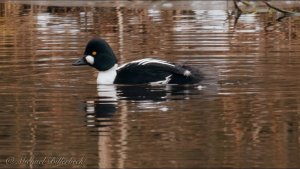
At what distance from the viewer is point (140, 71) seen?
14953 mm

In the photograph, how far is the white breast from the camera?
1509cm

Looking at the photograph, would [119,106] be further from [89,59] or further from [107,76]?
[89,59]

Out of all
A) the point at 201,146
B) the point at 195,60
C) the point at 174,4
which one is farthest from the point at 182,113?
the point at 174,4

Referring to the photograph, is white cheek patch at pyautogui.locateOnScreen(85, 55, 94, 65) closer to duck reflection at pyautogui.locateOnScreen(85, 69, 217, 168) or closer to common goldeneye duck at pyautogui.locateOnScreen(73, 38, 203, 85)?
common goldeneye duck at pyautogui.locateOnScreen(73, 38, 203, 85)

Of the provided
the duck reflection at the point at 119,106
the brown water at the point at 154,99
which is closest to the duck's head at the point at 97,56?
the brown water at the point at 154,99

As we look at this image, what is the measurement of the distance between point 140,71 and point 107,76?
0.51m

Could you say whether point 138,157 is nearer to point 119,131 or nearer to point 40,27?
point 119,131

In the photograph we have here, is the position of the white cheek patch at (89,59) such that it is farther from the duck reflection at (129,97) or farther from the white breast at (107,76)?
the duck reflection at (129,97)

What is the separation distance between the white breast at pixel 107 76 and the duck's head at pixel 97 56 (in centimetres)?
6

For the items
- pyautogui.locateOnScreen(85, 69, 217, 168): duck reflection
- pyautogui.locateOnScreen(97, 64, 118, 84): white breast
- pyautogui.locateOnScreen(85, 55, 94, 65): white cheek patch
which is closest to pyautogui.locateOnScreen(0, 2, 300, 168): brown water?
pyautogui.locateOnScreen(85, 69, 217, 168): duck reflection

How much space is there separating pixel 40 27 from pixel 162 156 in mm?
11159

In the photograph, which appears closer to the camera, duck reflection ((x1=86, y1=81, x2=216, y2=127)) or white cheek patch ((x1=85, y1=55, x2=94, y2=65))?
duck reflection ((x1=86, y1=81, x2=216, y2=127))

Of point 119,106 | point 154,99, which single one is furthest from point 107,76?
point 119,106

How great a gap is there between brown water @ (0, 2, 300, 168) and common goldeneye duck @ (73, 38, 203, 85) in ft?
0.65
